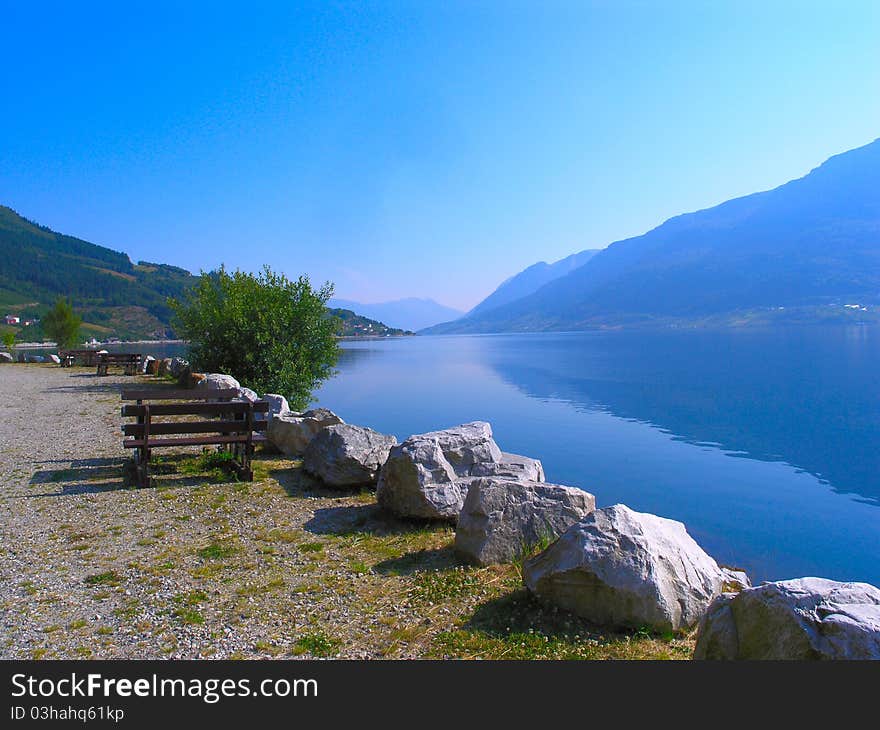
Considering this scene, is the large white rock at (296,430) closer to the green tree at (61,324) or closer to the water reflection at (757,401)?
the water reflection at (757,401)

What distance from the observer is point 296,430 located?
610 inches

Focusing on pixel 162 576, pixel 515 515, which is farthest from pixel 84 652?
pixel 515 515

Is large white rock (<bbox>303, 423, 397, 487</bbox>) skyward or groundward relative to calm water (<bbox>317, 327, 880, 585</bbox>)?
skyward

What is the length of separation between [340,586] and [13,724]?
368 cm

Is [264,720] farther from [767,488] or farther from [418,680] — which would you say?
[767,488]

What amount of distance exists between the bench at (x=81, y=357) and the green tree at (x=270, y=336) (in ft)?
69.2

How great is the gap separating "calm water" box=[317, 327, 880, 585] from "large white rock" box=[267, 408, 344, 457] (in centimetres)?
1074

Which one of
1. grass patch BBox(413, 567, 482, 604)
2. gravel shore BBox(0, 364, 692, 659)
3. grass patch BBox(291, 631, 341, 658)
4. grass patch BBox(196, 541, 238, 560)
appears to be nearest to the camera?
grass patch BBox(291, 631, 341, 658)

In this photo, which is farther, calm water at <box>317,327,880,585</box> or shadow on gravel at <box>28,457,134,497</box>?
calm water at <box>317,327,880,585</box>

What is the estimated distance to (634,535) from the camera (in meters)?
6.44

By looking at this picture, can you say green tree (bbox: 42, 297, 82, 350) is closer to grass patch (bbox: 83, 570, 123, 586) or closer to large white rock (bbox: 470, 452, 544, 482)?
large white rock (bbox: 470, 452, 544, 482)

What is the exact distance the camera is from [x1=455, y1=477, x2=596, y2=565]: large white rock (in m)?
8.18

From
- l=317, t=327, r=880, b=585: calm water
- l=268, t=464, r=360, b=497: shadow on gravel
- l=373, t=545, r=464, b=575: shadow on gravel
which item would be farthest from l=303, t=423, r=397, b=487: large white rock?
l=317, t=327, r=880, b=585: calm water

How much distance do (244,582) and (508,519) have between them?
3618 mm
